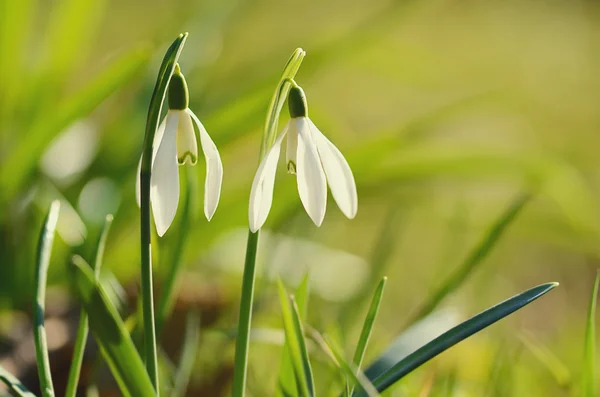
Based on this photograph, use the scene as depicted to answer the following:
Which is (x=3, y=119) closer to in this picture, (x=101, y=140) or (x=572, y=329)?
(x=101, y=140)

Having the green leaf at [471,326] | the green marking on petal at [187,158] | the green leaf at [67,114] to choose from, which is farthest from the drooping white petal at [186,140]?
the green leaf at [67,114]

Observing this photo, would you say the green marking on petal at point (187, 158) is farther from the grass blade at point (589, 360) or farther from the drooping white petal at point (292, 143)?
the grass blade at point (589, 360)

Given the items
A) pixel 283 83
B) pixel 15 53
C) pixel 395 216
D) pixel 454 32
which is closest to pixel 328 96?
pixel 454 32

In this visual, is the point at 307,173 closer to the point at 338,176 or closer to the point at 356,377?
the point at 338,176

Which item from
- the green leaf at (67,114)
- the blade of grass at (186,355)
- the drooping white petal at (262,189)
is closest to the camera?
the drooping white petal at (262,189)

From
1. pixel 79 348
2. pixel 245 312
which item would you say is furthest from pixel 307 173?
pixel 79 348

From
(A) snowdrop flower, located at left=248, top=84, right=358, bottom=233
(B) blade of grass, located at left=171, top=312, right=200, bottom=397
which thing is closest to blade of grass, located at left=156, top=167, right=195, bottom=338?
(B) blade of grass, located at left=171, top=312, right=200, bottom=397
